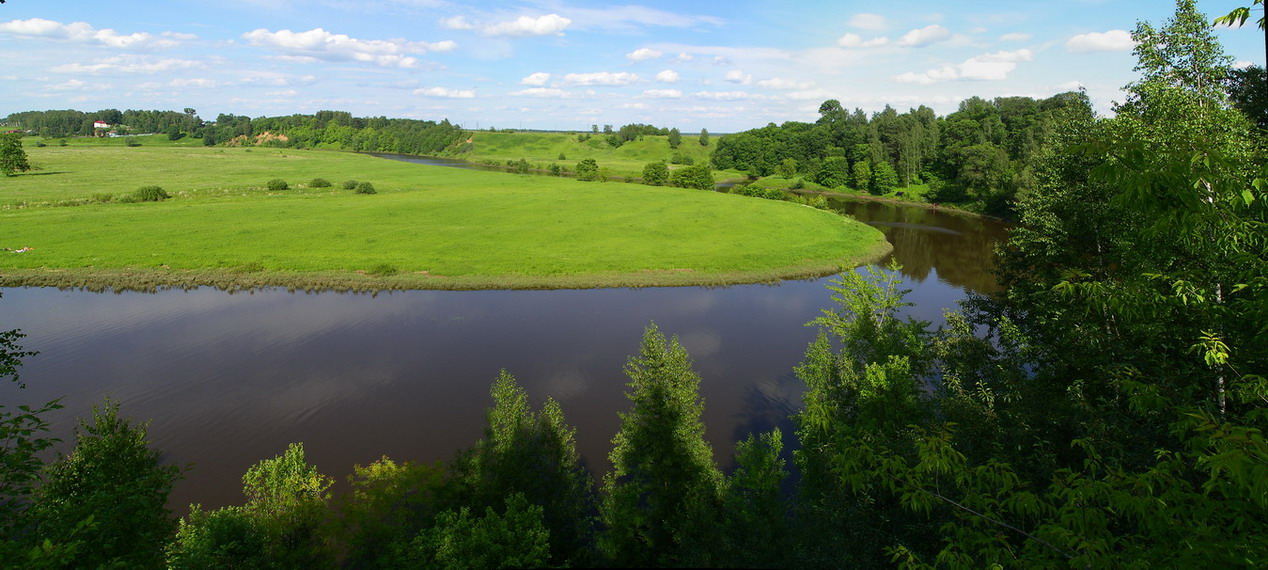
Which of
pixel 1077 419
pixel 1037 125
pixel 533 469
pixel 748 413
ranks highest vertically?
pixel 1037 125

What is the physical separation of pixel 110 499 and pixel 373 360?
25465 mm

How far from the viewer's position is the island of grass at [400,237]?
5347cm

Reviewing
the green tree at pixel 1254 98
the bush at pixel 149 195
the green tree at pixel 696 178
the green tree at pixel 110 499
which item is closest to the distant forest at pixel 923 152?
the green tree at pixel 696 178

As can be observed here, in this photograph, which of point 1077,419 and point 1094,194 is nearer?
point 1077,419

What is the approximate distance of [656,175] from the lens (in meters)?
134

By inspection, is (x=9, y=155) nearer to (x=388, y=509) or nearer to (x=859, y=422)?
(x=388, y=509)

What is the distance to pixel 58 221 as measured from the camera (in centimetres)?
6838

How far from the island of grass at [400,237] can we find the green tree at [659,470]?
34.8m

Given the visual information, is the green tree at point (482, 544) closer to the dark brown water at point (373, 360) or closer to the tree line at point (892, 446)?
the tree line at point (892, 446)

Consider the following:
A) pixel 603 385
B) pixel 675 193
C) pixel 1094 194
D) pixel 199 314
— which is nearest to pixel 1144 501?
pixel 1094 194

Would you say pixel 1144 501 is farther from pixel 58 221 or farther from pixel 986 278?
pixel 58 221

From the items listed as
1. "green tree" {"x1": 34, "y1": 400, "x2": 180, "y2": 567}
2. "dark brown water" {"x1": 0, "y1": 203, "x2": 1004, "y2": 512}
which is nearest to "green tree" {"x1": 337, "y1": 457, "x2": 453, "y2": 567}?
"green tree" {"x1": 34, "y1": 400, "x2": 180, "y2": 567}

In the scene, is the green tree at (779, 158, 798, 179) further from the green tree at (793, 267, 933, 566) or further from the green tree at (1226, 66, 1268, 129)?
the green tree at (793, 267, 933, 566)

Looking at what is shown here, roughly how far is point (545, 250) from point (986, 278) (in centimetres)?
4609
